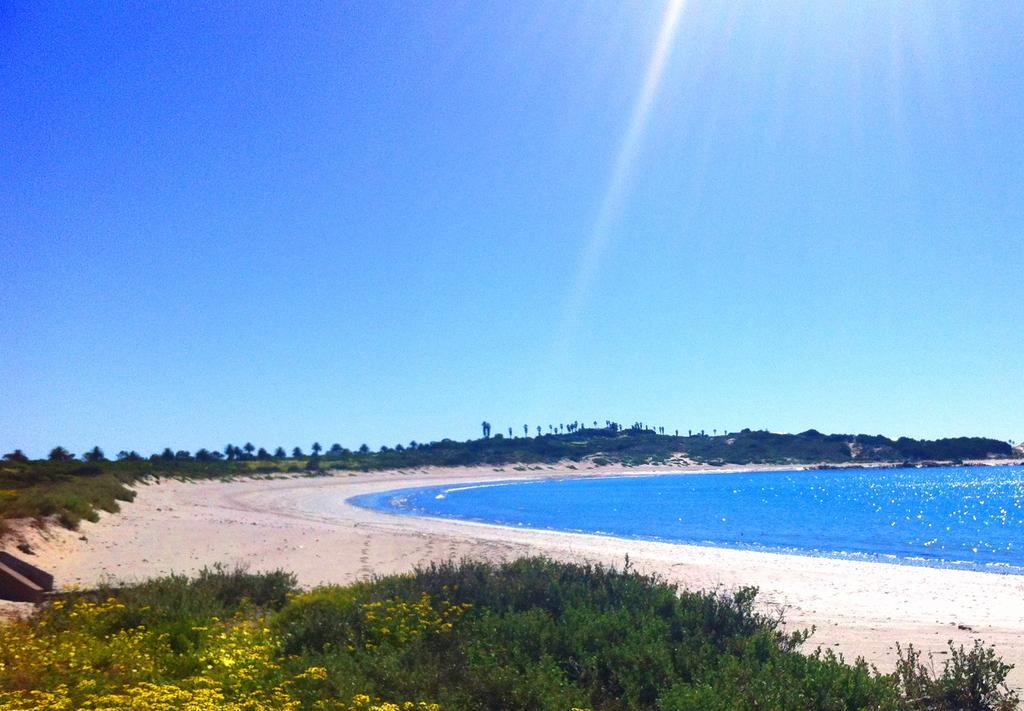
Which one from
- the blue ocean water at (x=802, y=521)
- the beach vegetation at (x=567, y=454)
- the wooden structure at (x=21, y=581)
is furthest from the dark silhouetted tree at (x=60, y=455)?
the wooden structure at (x=21, y=581)

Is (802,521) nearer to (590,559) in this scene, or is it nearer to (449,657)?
(590,559)

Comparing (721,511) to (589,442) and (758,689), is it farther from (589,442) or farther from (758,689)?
(589,442)

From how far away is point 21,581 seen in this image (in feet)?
38.4

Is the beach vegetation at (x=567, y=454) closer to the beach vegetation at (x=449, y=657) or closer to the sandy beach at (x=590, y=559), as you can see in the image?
the sandy beach at (x=590, y=559)

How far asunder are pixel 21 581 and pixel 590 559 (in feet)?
→ 47.2

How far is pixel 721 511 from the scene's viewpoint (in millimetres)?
52844

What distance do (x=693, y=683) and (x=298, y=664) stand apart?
161 inches

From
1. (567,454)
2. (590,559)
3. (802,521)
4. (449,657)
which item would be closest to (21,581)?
(449,657)

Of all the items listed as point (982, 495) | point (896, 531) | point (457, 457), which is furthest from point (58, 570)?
point (457, 457)

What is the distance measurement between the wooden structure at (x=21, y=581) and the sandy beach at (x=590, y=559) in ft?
4.03

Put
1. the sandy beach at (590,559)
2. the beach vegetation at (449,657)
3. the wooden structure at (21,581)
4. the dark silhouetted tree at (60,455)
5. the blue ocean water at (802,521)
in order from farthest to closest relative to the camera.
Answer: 1. the dark silhouetted tree at (60,455)
2. the blue ocean water at (802,521)
3. the sandy beach at (590,559)
4. the wooden structure at (21,581)
5. the beach vegetation at (449,657)

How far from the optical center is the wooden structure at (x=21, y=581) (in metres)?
11.6

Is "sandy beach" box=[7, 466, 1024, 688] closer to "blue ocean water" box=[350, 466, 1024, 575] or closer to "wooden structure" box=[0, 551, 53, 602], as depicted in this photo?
"wooden structure" box=[0, 551, 53, 602]

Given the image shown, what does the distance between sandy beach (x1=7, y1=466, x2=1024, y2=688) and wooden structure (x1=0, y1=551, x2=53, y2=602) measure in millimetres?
1229
